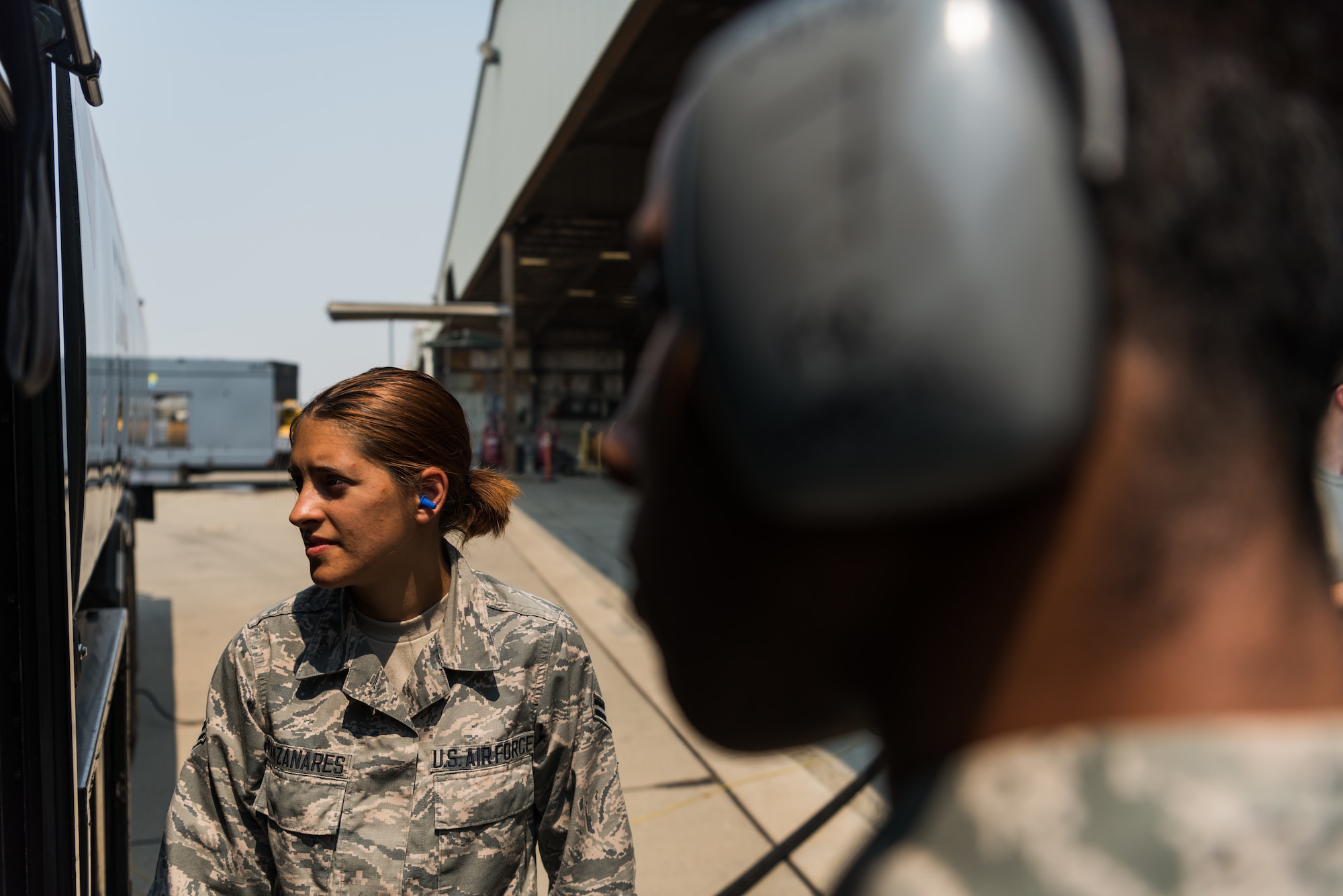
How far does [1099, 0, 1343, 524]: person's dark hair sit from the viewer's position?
459mm

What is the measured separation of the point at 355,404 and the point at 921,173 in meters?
1.75

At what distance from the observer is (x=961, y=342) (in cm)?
45

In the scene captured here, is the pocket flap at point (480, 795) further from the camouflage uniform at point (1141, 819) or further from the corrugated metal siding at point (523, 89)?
the corrugated metal siding at point (523, 89)

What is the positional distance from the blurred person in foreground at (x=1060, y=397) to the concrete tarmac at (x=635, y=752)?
0.51 feet

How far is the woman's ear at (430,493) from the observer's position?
6.74ft

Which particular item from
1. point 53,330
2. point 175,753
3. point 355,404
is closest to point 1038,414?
point 53,330

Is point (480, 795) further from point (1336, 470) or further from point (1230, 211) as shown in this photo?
point (1336, 470)

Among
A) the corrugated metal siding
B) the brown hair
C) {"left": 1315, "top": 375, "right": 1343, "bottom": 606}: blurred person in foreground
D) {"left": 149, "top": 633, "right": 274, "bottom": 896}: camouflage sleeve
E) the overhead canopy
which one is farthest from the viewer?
the corrugated metal siding

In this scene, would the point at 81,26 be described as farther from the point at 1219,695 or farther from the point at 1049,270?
the point at 1219,695

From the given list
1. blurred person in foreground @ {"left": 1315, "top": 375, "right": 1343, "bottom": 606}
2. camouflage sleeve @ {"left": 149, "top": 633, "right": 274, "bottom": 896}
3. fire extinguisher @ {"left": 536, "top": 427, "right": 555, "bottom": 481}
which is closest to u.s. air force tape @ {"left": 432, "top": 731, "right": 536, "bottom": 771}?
camouflage sleeve @ {"left": 149, "top": 633, "right": 274, "bottom": 896}

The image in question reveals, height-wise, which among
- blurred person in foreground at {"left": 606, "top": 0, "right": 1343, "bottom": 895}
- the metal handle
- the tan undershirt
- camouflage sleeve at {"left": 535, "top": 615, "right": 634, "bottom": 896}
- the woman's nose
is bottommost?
camouflage sleeve at {"left": 535, "top": 615, "right": 634, "bottom": 896}

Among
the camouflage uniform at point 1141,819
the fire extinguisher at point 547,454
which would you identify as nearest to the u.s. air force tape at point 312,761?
the camouflage uniform at point 1141,819

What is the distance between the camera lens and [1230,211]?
460 mm

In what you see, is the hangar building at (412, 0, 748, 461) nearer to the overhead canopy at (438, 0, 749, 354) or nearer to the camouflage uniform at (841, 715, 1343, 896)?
the overhead canopy at (438, 0, 749, 354)
